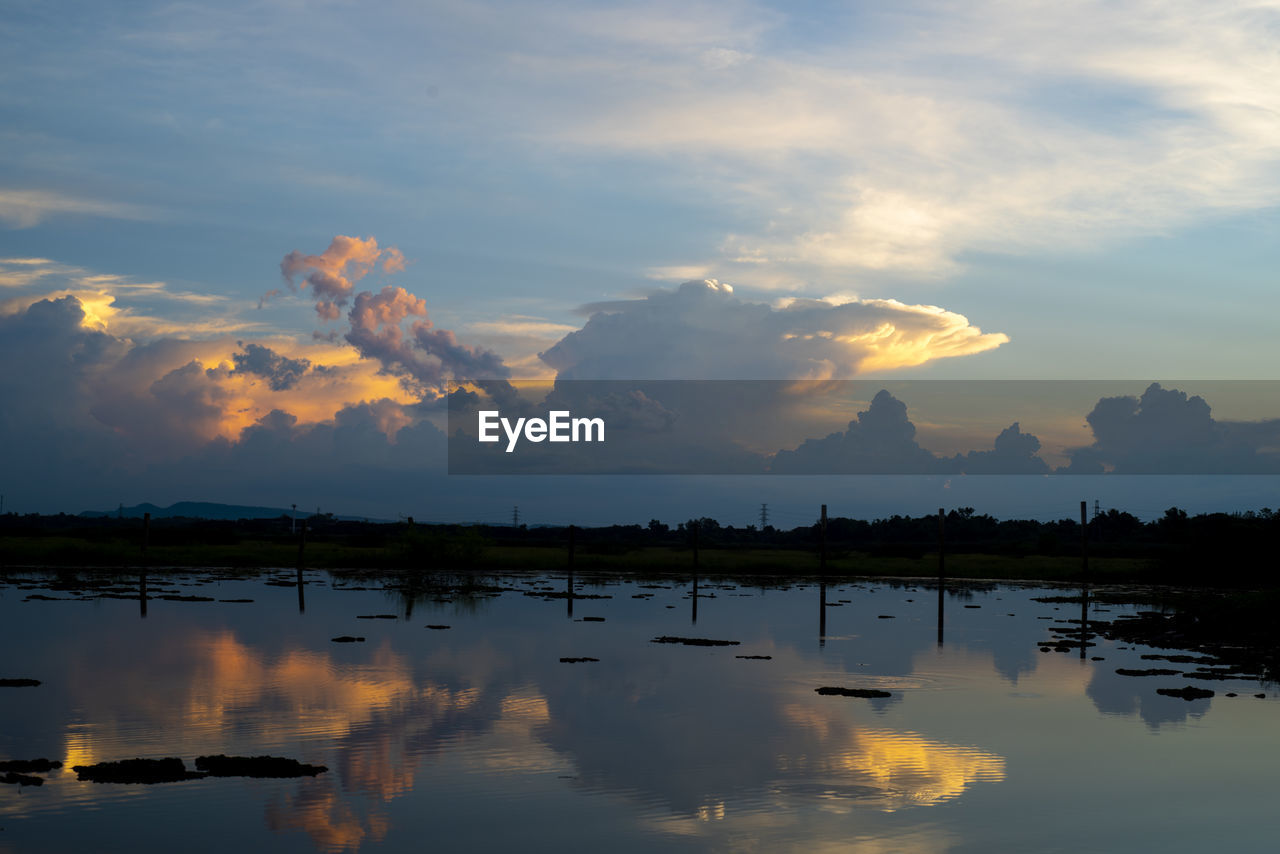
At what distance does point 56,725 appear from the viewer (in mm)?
13281

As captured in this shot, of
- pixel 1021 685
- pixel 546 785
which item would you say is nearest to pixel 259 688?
pixel 546 785

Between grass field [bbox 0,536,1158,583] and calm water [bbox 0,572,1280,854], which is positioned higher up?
calm water [bbox 0,572,1280,854]

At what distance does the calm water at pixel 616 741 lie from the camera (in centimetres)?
952

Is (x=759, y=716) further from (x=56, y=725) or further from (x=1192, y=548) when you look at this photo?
(x=1192, y=548)

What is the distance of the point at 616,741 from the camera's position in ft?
43.9

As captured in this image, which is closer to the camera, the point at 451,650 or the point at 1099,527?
the point at 451,650

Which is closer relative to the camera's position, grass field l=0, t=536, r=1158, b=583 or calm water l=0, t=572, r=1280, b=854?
calm water l=0, t=572, r=1280, b=854

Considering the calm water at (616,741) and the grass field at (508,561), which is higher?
the calm water at (616,741)

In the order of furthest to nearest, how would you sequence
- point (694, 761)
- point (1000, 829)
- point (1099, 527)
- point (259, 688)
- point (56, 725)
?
1. point (1099, 527)
2. point (259, 688)
3. point (56, 725)
4. point (694, 761)
5. point (1000, 829)

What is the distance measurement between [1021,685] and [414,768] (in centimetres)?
1241

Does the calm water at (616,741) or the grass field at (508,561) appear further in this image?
the grass field at (508,561)

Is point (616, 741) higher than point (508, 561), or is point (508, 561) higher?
point (616, 741)

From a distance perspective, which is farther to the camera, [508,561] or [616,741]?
[508,561]

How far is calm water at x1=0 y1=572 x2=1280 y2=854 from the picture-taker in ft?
31.2
